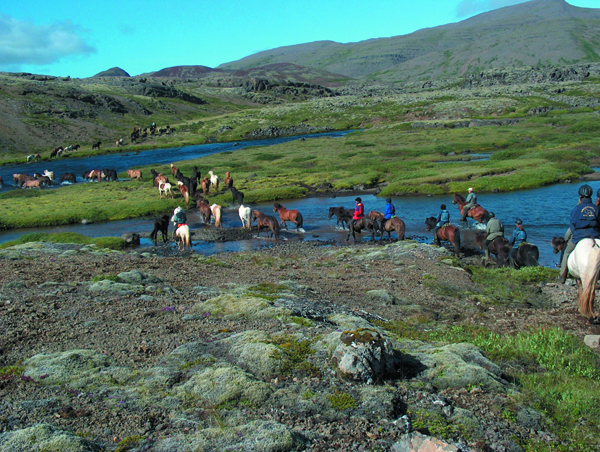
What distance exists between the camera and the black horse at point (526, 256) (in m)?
17.9

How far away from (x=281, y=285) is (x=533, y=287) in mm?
8335

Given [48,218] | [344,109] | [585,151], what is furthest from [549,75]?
[48,218]

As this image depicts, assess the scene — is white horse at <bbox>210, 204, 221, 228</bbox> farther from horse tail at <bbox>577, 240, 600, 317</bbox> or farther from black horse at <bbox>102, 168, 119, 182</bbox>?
black horse at <bbox>102, 168, 119, 182</bbox>

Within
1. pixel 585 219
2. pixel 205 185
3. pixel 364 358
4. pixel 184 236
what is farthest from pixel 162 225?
pixel 585 219

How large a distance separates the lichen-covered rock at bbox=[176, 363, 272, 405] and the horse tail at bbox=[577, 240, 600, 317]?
8.04 m

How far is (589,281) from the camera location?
1066 cm

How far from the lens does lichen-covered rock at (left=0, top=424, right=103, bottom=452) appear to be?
5.36 m

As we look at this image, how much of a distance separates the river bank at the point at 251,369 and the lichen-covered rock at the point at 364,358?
22mm

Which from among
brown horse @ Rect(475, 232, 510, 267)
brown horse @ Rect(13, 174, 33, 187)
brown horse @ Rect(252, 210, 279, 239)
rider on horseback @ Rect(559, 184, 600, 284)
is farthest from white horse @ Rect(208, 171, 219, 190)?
rider on horseback @ Rect(559, 184, 600, 284)

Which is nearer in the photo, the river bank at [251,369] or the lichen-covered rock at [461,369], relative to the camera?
the river bank at [251,369]

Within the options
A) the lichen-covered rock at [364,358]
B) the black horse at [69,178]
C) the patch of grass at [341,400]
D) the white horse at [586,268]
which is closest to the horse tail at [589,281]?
the white horse at [586,268]

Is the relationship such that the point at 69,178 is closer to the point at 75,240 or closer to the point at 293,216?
the point at 75,240

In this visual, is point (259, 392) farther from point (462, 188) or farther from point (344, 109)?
point (344, 109)

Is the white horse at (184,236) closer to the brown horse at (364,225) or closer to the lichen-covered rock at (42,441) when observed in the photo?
the brown horse at (364,225)
